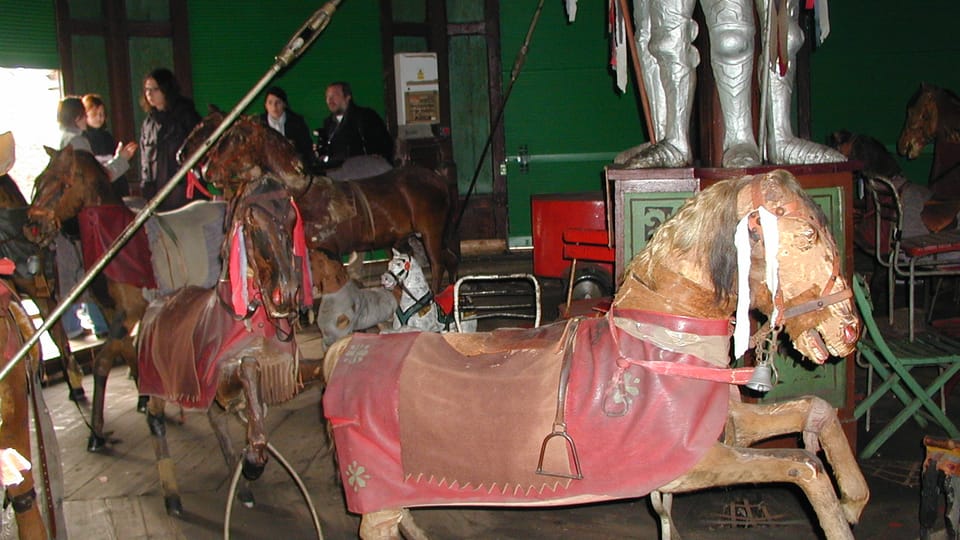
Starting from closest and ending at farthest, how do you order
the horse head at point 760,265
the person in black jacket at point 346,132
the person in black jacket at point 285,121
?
the horse head at point 760,265 < the person in black jacket at point 285,121 < the person in black jacket at point 346,132

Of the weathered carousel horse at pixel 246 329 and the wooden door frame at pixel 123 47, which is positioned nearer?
the weathered carousel horse at pixel 246 329

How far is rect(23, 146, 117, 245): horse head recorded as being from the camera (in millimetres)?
6156

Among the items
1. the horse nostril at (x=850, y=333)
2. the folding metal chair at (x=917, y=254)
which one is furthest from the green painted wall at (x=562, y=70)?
the horse nostril at (x=850, y=333)

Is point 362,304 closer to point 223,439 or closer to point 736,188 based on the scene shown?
point 223,439

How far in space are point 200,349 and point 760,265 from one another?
2.73 metres

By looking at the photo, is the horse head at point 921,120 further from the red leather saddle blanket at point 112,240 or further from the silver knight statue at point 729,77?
the red leather saddle blanket at point 112,240

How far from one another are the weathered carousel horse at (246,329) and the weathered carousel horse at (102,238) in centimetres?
176

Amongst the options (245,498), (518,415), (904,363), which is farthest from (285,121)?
(518,415)

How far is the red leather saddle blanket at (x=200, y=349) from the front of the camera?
4211 mm

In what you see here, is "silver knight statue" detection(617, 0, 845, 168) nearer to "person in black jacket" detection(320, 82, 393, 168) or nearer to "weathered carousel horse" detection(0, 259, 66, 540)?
"weathered carousel horse" detection(0, 259, 66, 540)

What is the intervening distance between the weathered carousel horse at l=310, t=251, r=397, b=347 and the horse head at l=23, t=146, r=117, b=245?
1.85 meters

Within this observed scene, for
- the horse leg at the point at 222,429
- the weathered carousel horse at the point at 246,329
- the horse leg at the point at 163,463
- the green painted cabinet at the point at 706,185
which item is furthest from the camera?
the horse leg at the point at 163,463

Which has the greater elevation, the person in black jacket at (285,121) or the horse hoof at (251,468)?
the person in black jacket at (285,121)

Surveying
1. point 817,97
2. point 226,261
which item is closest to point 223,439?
point 226,261
